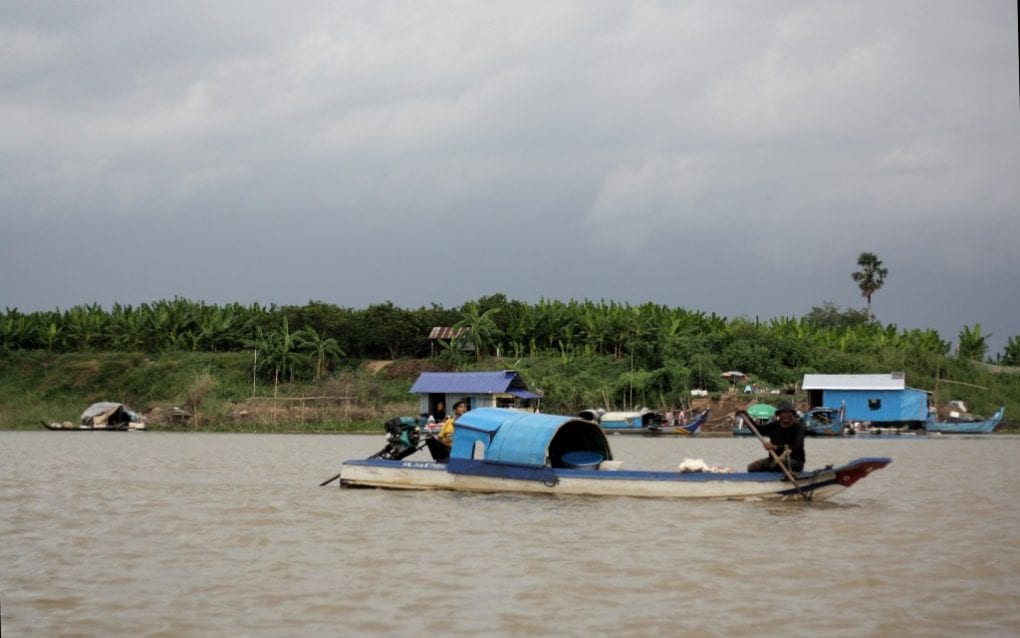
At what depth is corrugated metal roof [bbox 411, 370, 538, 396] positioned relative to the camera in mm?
40312

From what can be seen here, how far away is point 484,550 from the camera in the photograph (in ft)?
34.1

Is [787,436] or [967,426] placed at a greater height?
[787,436]

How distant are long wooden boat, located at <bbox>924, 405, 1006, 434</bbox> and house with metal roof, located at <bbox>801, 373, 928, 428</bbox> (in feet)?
1.59

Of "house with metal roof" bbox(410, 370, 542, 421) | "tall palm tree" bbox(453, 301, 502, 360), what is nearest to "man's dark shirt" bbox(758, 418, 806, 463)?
"house with metal roof" bbox(410, 370, 542, 421)

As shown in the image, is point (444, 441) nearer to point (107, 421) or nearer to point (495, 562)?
point (495, 562)

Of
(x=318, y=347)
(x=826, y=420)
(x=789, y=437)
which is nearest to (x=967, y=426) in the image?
(x=826, y=420)

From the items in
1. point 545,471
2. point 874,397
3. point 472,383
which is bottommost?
point 545,471

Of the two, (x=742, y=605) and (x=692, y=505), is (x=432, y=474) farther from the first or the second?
(x=742, y=605)

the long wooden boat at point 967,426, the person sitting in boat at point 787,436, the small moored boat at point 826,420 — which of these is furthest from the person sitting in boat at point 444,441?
the long wooden boat at point 967,426

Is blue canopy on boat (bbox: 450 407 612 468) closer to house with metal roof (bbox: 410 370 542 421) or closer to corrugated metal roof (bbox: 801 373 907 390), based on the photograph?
house with metal roof (bbox: 410 370 542 421)

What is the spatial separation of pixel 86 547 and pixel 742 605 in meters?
6.39

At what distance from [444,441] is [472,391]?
2383 centimetres

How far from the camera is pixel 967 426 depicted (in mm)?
39750

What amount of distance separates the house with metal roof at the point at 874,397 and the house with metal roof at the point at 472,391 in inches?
434
